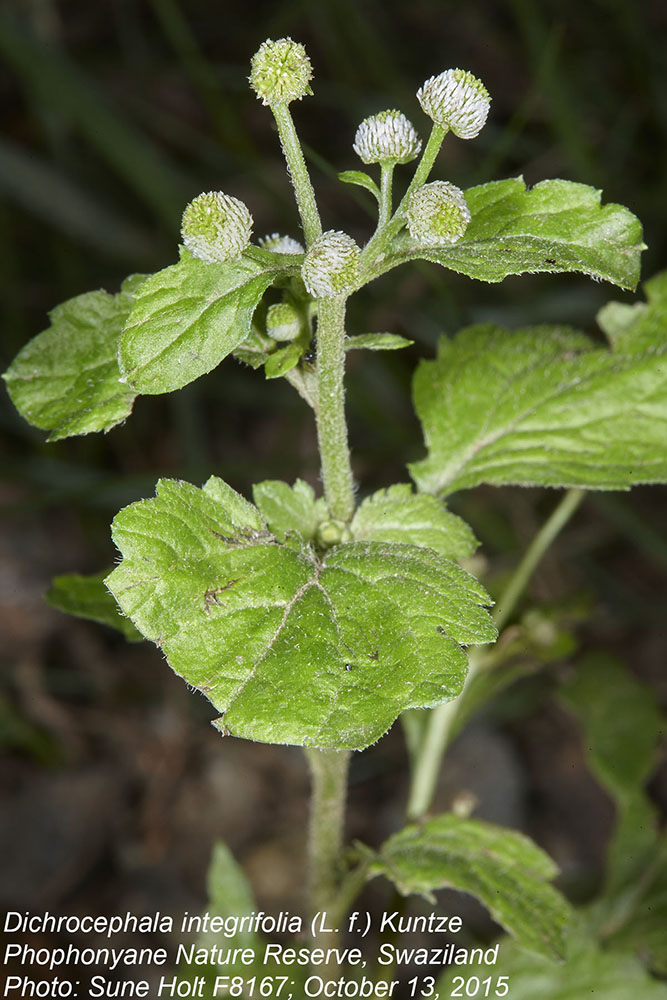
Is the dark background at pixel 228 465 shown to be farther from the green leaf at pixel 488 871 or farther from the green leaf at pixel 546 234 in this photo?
the green leaf at pixel 546 234

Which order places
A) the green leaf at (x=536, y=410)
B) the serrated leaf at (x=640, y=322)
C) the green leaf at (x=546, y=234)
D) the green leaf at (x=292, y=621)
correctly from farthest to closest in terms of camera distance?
1. the serrated leaf at (x=640, y=322)
2. the green leaf at (x=536, y=410)
3. the green leaf at (x=546, y=234)
4. the green leaf at (x=292, y=621)

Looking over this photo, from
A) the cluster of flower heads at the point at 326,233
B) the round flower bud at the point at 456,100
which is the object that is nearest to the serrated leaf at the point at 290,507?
the cluster of flower heads at the point at 326,233

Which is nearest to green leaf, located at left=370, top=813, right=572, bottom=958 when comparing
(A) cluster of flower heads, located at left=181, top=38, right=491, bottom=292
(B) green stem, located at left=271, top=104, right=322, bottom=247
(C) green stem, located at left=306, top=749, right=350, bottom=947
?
(C) green stem, located at left=306, top=749, right=350, bottom=947

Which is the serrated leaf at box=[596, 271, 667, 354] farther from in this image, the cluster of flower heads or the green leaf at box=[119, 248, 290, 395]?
the green leaf at box=[119, 248, 290, 395]

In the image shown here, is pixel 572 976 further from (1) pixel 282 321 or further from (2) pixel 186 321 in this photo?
(2) pixel 186 321

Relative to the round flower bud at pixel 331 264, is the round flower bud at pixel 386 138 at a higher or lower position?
higher

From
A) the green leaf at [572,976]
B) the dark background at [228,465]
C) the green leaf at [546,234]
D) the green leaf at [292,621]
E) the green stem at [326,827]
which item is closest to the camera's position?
the green leaf at [292,621]

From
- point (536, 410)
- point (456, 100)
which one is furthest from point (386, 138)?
point (536, 410)

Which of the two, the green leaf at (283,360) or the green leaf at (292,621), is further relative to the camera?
the green leaf at (283,360)
